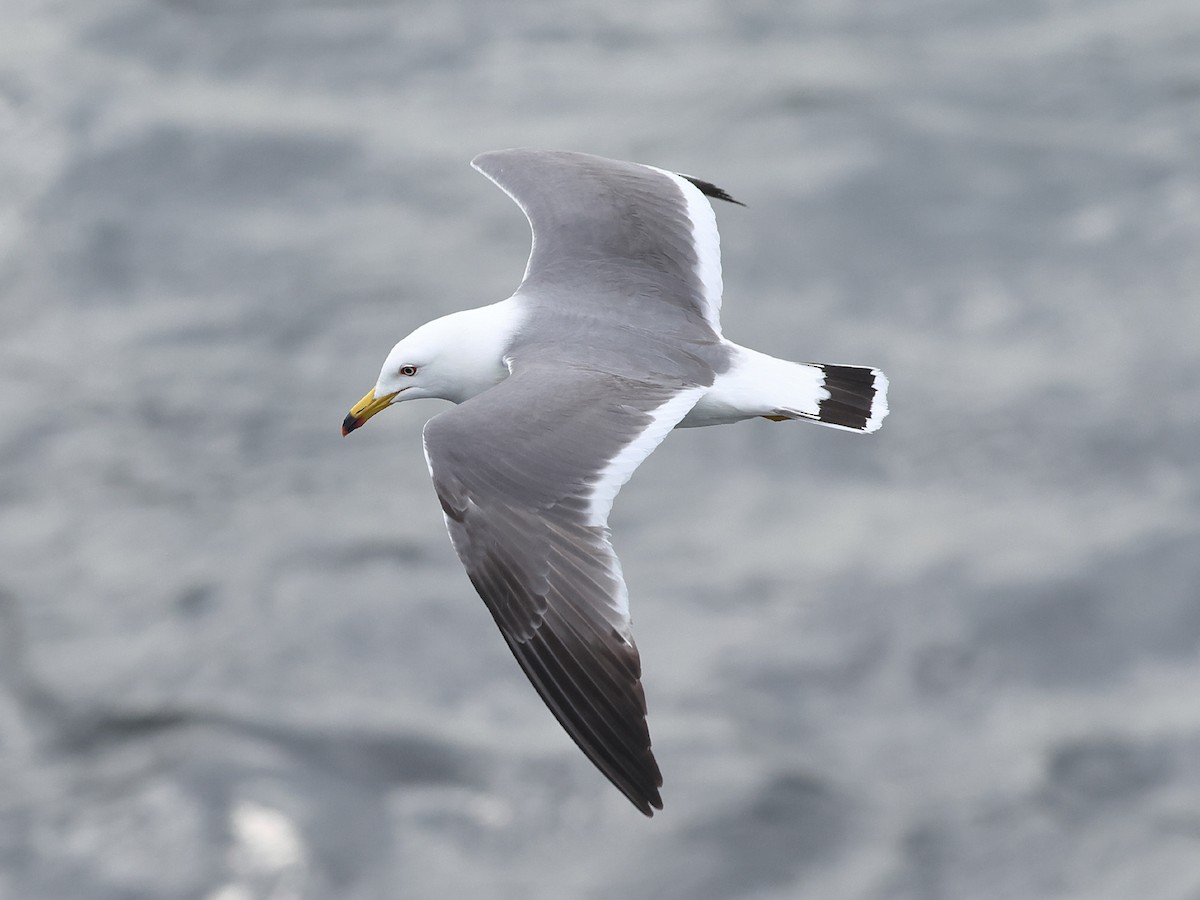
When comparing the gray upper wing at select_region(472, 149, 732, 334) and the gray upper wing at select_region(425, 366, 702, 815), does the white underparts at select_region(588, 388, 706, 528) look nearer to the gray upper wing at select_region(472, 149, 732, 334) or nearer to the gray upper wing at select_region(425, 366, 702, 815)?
the gray upper wing at select_region(425, 366, 702, 815)

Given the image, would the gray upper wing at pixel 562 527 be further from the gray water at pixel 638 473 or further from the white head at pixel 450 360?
the gray water at pixel 638 473

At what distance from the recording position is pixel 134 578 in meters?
16.1

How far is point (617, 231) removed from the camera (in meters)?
9.44

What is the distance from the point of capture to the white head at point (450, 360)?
334 inches

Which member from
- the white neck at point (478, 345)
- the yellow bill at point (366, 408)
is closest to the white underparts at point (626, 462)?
the white neck at point (478, 345)

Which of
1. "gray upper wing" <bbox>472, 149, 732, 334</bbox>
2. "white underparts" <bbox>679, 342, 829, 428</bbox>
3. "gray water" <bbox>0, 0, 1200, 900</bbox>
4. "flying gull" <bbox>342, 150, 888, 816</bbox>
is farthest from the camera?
"gray water" <bbox>0, 0, 1200, 900</bbox>

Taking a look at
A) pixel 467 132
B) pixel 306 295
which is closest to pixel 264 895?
pixel 306 295

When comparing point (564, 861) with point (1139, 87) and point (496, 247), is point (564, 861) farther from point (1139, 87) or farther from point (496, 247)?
point (1139, 87)

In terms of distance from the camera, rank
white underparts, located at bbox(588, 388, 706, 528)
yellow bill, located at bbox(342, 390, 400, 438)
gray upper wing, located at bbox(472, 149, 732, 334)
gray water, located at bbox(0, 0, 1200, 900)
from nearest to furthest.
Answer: white underparts, located at bbox(588, 388, 706, 528) < yellow bill, located at bbox(342, 390, 400, 438) < gray upper wing, located at bbox(472, 149, 732, 334) < gray water, located at bbox(0, 0, 1200, 900)

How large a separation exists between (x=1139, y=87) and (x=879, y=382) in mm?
11976

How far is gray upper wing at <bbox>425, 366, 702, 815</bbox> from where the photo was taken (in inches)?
274

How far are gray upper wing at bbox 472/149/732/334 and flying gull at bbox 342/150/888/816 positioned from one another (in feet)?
0.04

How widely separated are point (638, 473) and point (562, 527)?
28.2 feet

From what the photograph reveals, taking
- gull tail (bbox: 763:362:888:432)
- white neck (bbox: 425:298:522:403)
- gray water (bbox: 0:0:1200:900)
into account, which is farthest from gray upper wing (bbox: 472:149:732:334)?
gray water (bbox: 0:0:1200:900)
